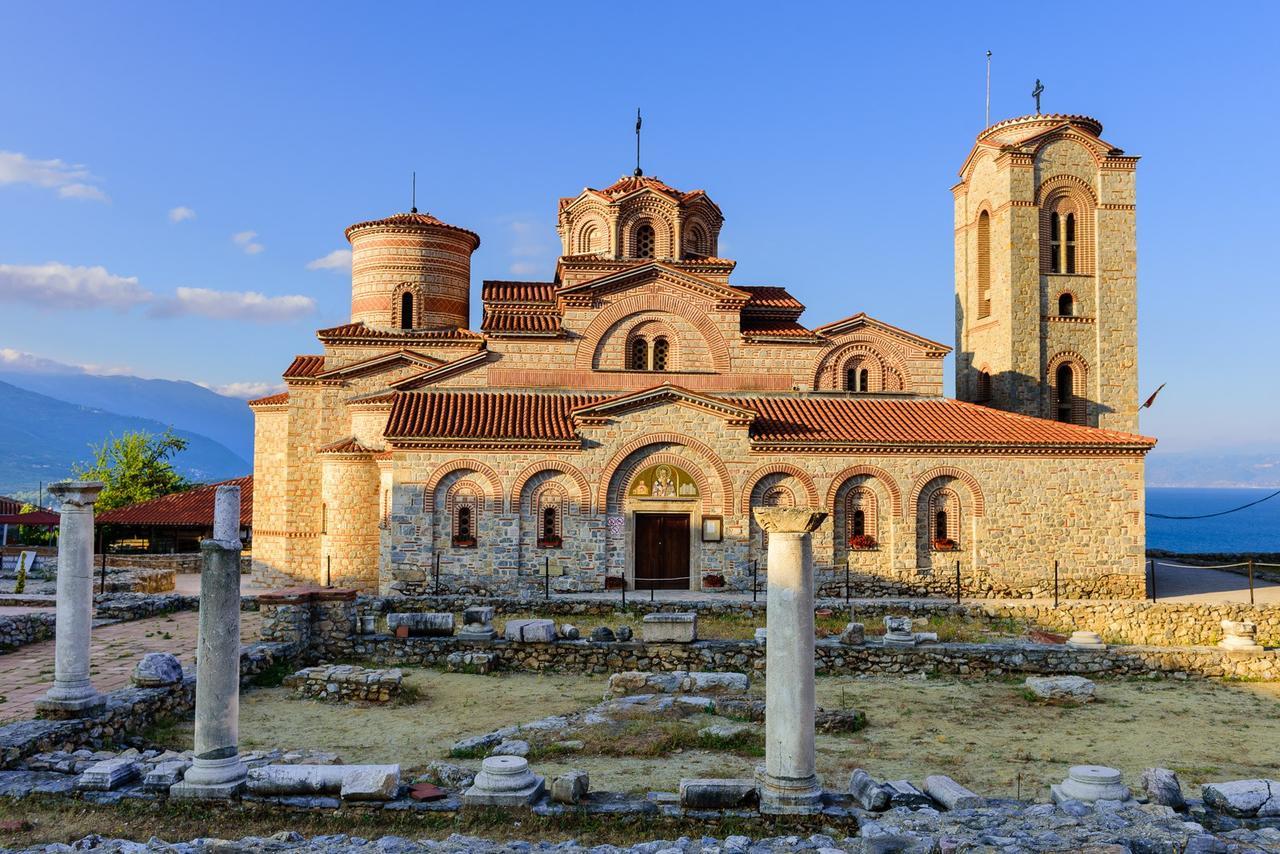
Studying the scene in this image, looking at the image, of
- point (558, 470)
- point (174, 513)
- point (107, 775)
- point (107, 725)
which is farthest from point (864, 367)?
point (174, 513)

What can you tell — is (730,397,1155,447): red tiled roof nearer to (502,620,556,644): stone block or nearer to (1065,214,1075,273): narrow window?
(1065,214,1075,273): narrow window

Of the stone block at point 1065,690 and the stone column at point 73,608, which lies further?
the stone block at point 1065,690

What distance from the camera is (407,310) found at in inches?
1078

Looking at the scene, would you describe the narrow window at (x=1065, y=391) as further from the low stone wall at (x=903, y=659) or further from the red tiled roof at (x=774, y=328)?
the low stone wall at (x=903, y=659)

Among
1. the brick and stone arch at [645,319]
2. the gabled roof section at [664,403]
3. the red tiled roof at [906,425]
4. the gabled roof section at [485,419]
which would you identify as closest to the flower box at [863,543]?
the red tiled roof at [906,425]

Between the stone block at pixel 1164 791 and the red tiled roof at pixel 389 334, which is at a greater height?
the red tiled roof at pixel 389 334

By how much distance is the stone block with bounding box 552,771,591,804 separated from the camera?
25.6ft

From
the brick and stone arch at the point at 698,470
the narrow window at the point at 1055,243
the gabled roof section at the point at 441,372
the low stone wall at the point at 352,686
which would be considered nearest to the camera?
the low stone wall at the point at 352,686

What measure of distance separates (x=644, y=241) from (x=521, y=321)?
482 centimetres

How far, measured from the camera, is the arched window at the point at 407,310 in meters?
27.3

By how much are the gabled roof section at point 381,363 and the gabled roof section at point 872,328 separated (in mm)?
10770

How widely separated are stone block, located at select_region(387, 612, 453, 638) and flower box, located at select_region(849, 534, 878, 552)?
35.6 ft

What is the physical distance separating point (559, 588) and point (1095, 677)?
1143 centimetres

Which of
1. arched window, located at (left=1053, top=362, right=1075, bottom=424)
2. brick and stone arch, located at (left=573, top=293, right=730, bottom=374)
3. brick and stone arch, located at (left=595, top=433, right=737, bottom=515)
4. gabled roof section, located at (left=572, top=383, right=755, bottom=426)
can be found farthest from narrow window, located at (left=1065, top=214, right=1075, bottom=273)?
brick and stone arch, located at (left=595, top=433, right=737, bottom=515)
